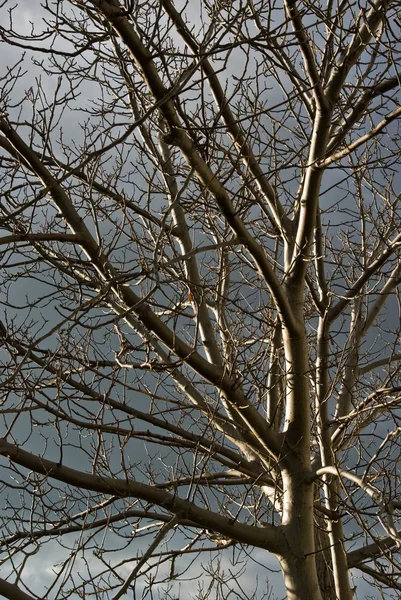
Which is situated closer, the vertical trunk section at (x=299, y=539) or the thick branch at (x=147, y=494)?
the thick branch at (x=147, y=494)

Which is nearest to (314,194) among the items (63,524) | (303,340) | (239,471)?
(303,340)

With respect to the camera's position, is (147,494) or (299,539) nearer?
(147,494)

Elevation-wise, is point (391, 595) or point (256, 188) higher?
point (256, 188)

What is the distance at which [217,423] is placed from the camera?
5781 mm

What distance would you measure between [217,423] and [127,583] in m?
2.27

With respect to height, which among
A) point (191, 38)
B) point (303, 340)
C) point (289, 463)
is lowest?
point (289, 463)

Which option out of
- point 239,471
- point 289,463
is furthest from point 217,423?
point 289,463

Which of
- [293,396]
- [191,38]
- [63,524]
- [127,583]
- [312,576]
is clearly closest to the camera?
[127,583]

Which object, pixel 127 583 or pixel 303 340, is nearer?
pixel 127 583

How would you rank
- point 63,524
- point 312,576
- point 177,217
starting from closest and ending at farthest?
1. point 312,576
2. point 63,524
3. point 177,217

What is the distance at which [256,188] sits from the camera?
6.16m

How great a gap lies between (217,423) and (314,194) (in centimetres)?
238

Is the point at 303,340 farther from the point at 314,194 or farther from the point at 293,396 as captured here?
the point at 314,194

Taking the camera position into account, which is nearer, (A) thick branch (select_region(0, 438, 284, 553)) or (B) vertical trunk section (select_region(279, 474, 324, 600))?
(A) thick branch (select_region(0, 438, 284, 553))
